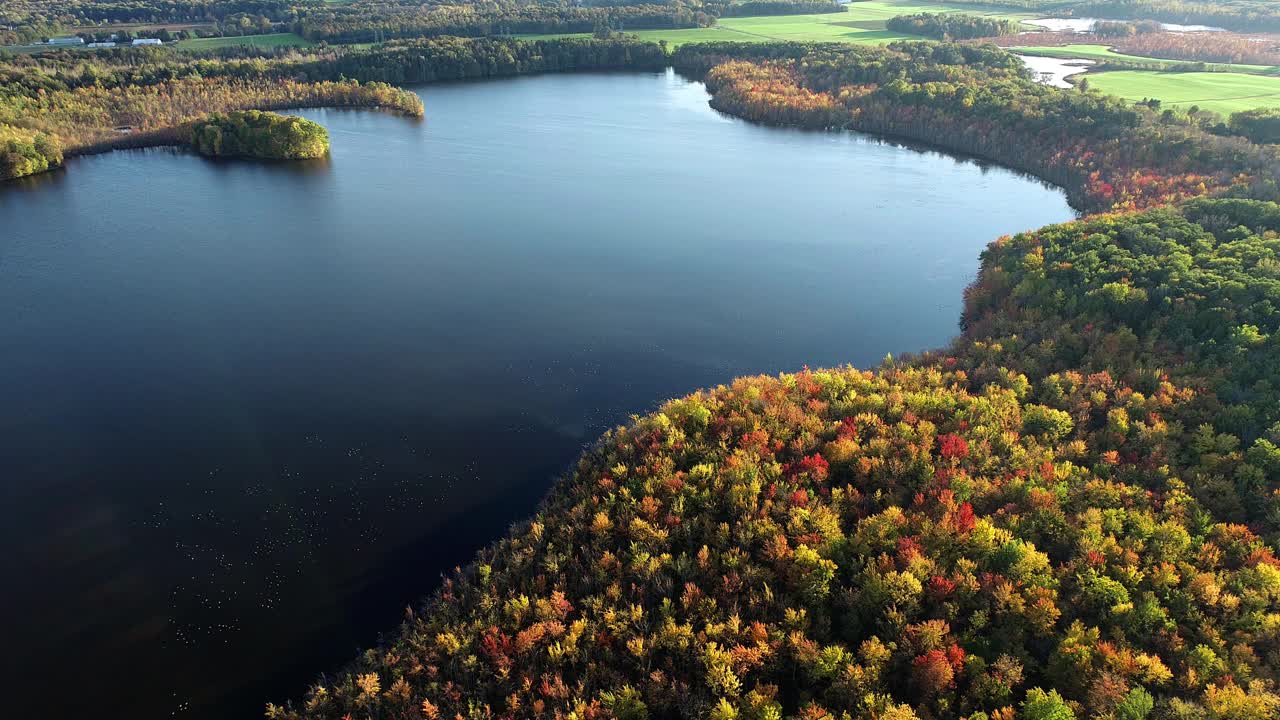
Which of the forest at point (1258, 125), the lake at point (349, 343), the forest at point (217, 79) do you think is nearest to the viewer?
the lake at point (349, 343)

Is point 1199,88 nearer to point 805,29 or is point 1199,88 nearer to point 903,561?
point 805,29

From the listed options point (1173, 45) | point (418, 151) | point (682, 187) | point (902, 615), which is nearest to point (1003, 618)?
point (902, 615)

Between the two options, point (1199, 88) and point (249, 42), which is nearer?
point (1199, 88)

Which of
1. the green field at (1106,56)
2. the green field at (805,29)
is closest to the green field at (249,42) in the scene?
the green field at (805,29)

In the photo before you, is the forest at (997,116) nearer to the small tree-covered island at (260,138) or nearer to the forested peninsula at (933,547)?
the forested peninsula at (933,547)

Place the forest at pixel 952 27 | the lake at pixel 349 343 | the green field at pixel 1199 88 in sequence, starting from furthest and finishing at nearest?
the forest at pixel 952 27
the green field at pixel 1199 88
the lake at pixel 349 343

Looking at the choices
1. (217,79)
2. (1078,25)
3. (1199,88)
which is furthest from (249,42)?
(1078,25)

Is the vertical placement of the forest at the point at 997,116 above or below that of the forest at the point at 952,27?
below

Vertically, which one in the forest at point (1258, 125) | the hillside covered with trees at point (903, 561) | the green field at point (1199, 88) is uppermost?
the green field at point (1199, 88)
